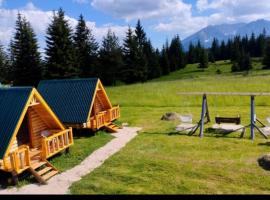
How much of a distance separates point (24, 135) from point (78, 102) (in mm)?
6124

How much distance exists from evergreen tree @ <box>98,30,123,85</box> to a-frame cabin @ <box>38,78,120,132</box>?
33.4m

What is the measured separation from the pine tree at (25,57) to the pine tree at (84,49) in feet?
23.6

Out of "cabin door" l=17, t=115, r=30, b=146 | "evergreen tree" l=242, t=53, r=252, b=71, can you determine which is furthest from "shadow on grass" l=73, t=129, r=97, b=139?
"evergreen tree" l=242, t=53, r=252, b=71

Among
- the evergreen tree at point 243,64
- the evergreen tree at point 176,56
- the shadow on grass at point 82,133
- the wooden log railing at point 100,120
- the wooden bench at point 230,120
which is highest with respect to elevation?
the evergreen tree at point 176,56

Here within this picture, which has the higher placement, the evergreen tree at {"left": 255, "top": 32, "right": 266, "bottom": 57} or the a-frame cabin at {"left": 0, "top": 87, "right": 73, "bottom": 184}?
the evergreen tree at {"left": 255, "top": 32, "right": 266, "bottom": 57}

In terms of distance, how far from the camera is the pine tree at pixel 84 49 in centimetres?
5356

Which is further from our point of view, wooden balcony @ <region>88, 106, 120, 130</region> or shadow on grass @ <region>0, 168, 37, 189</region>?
wooden balcony @ <region>88, 106, 120, 130</region>

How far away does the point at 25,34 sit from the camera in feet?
159

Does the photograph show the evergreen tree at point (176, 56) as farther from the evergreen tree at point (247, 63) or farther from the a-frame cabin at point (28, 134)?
the a-frame cabin at point (28, 134)

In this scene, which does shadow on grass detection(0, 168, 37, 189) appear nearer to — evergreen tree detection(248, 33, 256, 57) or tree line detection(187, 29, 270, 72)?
tree line detection(187, 29, 270, 72)

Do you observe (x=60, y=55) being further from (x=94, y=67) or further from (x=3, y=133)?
(x=3, y=133)

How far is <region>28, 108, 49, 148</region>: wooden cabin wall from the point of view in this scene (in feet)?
49.6

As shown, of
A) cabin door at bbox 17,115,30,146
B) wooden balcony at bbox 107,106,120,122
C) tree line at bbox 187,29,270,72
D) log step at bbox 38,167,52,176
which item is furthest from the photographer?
tree line at bbox 187,29,270,72

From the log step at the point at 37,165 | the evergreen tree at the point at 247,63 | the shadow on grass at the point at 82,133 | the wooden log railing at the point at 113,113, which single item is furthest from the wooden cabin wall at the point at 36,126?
the evergreen tree at the point at 247,63
